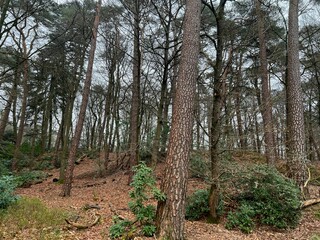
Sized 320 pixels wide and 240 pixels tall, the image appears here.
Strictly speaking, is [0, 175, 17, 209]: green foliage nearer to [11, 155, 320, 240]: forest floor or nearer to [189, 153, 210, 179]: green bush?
[11, 155, 320, 240]: forest floor

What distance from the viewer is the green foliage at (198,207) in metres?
6.30

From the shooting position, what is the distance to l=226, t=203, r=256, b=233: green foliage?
5.70 metres

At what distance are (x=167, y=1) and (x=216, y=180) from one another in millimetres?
7469

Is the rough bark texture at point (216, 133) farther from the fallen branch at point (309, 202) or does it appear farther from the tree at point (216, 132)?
the fallen branch at point (309, 202)

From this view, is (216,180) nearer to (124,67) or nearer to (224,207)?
(224,207)

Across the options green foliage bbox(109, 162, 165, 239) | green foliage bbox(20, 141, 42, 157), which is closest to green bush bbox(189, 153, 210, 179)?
green foliage bbox(109, 162, 165, 239)

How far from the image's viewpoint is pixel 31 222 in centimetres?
536

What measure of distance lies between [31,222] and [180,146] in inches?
151

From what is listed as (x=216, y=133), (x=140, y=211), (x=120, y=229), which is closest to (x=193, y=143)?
(x=216, y=133)

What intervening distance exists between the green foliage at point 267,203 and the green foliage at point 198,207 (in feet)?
2.21

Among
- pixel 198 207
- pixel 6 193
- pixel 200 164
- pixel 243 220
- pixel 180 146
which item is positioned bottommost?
pixel 243 220

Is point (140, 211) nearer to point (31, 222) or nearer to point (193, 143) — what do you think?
point (193, 143)

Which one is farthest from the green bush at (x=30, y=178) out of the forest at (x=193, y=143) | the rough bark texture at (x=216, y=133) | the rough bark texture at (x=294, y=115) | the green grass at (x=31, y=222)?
the rough bark texture at (x=294, y=115)

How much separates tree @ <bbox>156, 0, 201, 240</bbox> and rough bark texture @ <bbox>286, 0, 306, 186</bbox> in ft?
13.0
